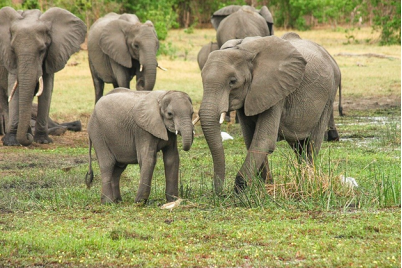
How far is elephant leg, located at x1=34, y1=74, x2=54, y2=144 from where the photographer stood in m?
12.4

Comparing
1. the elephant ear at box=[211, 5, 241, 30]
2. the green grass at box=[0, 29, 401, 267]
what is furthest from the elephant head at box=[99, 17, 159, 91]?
the elephant ear at box=[211, 5, 241, 30]

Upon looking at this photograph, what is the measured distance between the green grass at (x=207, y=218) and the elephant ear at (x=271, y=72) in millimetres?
589

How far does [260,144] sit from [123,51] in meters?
6.46

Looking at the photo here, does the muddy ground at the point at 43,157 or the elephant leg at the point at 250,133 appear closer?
the elephant leg at the point at 250,133

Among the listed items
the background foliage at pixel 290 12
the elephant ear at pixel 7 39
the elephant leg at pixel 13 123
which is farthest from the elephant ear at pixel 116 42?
the background foliage at pixel 290 12

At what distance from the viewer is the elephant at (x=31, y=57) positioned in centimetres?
1162

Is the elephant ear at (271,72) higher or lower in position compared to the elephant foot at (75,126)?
higher

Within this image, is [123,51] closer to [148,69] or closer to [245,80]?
[148,69]

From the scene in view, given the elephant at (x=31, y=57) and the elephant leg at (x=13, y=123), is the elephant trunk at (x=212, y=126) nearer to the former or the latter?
the elephant at (x=31, y=57)

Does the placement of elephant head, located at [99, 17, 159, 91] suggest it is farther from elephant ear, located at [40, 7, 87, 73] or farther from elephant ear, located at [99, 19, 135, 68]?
elephant ear, located at [40, 7, 87, 73]

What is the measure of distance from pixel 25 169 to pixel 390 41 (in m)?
23.2

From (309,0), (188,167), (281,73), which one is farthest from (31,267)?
(309,0)

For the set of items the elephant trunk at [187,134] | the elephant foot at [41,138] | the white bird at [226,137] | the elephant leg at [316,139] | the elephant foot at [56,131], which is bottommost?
the white bird at [226,137]

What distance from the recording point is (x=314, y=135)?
8820 millimetres
